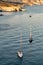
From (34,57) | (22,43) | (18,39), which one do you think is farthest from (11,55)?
(18,39)

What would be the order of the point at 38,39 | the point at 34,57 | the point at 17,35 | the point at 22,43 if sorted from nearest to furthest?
1. the point at 34,57
2. the point at 22,43
3. the point at 38,39
4. the point at 17,35

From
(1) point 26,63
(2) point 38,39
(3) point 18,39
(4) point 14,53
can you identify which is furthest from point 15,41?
(1) point 26,63

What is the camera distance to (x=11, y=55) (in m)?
70.0

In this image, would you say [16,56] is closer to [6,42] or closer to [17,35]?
[6,42]

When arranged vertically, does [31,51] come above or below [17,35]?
above

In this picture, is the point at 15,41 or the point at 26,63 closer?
the point at 26,63

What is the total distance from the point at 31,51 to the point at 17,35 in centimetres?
2676

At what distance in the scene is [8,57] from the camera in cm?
6819

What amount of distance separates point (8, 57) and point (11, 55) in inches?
80.1

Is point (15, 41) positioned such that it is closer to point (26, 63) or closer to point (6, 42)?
point (6, 42)

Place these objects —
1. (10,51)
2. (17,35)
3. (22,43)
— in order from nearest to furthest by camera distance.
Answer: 1. (10,51)
2. (22,43)
3. (17,35)

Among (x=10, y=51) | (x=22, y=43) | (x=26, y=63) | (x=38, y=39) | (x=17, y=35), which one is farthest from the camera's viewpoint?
(x=17, y=35)

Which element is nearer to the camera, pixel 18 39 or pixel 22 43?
pixel 22 43

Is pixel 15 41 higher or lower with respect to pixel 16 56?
lower
